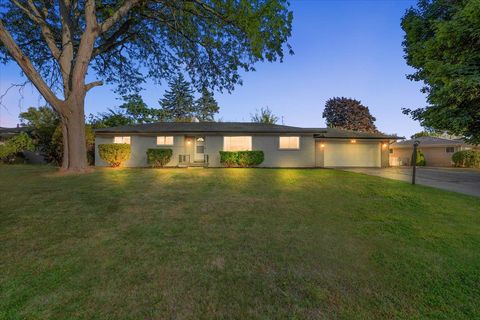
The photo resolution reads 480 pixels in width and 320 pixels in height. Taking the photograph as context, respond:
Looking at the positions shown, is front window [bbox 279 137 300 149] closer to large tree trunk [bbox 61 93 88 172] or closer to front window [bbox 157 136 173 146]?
front window [bbox 157 136 173 146]

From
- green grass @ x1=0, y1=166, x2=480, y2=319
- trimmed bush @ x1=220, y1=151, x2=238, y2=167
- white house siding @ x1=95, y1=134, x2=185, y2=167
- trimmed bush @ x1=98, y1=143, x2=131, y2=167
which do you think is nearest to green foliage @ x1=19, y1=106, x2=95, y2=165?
white house siding @ x1=95, y1=134, x2=185, y2=167

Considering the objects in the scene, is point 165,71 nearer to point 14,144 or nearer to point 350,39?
point 350,39

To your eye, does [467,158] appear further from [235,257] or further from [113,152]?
[113,152]

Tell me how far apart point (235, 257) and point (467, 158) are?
26.9 m

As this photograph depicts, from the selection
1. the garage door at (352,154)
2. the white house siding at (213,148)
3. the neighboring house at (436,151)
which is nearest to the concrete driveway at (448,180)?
the garage door at (352,154)

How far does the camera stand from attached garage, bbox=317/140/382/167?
1998cm

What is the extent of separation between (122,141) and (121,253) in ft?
52.5

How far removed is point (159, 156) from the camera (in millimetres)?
16406

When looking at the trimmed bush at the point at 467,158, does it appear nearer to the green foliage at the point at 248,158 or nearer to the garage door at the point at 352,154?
the garage door at the point at 352,154

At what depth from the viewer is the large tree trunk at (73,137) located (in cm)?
1105

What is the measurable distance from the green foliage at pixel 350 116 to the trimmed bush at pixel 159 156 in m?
34.7

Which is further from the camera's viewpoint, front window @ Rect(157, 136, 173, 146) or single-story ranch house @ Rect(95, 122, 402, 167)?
front window @ Rect(157, 136, 173, 146)

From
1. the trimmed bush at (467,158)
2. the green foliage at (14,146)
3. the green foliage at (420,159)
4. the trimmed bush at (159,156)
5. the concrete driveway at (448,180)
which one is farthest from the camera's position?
the green foliage at (420,159)

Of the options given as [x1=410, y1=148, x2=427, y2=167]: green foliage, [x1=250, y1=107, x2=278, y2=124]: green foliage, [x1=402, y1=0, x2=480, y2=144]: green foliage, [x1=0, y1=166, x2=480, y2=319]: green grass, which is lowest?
[x1=0, y1=166, x2=480, y2=319]: green grass
